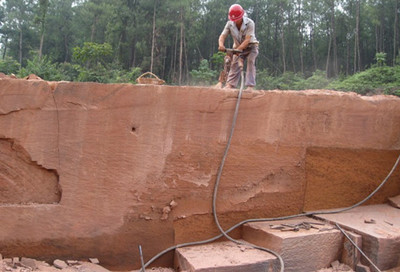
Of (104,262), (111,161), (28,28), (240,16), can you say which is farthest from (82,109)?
(28,28)

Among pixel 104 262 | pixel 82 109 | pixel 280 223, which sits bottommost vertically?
pixel 104 262

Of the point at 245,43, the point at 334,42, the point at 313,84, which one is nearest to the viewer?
the point at 245,43

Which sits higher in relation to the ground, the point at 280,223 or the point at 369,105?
the point at 369,105

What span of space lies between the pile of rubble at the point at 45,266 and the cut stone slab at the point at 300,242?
120 centimetres

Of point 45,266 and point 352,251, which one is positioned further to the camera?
point 352,251

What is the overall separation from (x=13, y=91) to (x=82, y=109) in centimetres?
45

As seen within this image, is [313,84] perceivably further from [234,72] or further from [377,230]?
[377,230]

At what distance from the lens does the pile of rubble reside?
7.52ft

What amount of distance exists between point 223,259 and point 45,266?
3.95 feet

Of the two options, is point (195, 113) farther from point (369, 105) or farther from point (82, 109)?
point (369, 105)

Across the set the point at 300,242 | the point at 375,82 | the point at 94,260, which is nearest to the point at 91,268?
the point at 94,260

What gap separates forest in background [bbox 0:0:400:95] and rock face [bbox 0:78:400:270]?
14.9 m

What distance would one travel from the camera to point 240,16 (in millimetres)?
4012

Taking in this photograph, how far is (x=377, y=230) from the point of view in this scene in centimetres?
295
